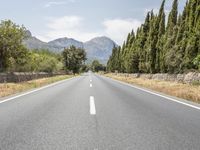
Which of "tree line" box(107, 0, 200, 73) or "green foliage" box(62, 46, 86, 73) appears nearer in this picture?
"tree line" box(107, 0, 200, 73)

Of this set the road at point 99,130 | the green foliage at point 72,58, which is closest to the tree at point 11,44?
the road at point 99,130

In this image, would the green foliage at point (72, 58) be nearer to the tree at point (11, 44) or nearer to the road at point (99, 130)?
the tree at point (11, 44)

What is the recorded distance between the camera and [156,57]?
41781 mm

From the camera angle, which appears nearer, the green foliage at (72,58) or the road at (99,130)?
the road at (99,130)

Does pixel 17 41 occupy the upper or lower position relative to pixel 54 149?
upper

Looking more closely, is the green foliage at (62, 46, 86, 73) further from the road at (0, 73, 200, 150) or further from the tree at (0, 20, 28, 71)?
the road at (0, 73, 200, 150)

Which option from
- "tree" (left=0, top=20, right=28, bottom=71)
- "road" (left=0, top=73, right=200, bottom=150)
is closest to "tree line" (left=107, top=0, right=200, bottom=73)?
"road" (left=0, top=73, right=200, bottom=150)

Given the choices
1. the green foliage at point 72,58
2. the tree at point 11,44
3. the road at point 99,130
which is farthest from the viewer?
the green foliage at point 72,58

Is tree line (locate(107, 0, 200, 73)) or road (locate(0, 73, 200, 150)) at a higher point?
tree line (locate(107, 0, 200, 73))

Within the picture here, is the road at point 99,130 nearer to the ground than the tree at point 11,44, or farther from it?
nearer to the ground

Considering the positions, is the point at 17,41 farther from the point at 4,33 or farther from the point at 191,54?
the point at 191,54

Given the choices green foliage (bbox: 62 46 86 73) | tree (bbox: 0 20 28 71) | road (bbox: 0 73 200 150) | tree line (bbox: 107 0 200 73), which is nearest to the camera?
road (bbox: 0 73 200 150)

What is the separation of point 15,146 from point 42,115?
3534 mm

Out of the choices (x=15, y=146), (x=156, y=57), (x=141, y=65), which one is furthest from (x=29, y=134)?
(x=141, y=65)
